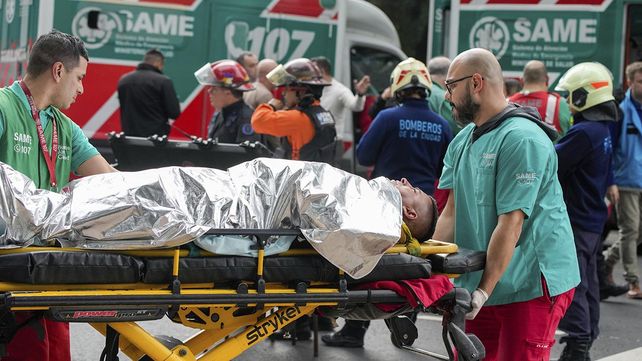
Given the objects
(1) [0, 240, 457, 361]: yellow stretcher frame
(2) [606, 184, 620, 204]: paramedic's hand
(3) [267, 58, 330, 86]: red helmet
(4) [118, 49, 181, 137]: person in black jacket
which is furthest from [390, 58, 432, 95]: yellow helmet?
(4) [118, 49, 181, 137]: person in black jacket

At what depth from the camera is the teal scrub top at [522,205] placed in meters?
4.37

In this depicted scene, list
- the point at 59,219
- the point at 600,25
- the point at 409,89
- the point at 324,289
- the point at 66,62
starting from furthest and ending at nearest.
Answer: the point at 600,25, the point at 409,89, the point at 66,62, the point at 324,289, the point at 59,219

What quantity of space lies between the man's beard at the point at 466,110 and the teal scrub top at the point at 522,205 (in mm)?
101

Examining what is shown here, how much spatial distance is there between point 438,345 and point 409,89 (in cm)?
170

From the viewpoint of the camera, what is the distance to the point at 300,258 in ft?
13.1

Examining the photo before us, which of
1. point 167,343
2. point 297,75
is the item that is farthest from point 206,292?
point 297,75

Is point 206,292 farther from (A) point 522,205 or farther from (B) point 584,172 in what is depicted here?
(B) point 584,172

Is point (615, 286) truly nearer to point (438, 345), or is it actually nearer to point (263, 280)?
point (438, 345)

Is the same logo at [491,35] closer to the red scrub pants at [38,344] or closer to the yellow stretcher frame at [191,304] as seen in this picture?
the yellow stretcher frame at [191,304]

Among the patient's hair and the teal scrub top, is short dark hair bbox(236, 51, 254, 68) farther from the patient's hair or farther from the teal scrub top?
the patient's hair

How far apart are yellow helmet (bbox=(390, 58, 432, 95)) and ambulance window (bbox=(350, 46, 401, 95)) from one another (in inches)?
227

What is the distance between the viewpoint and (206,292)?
384 cm

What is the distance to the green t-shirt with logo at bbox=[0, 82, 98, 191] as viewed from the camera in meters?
4.41

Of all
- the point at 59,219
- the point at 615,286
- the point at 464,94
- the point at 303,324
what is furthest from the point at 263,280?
the point at 615,286
